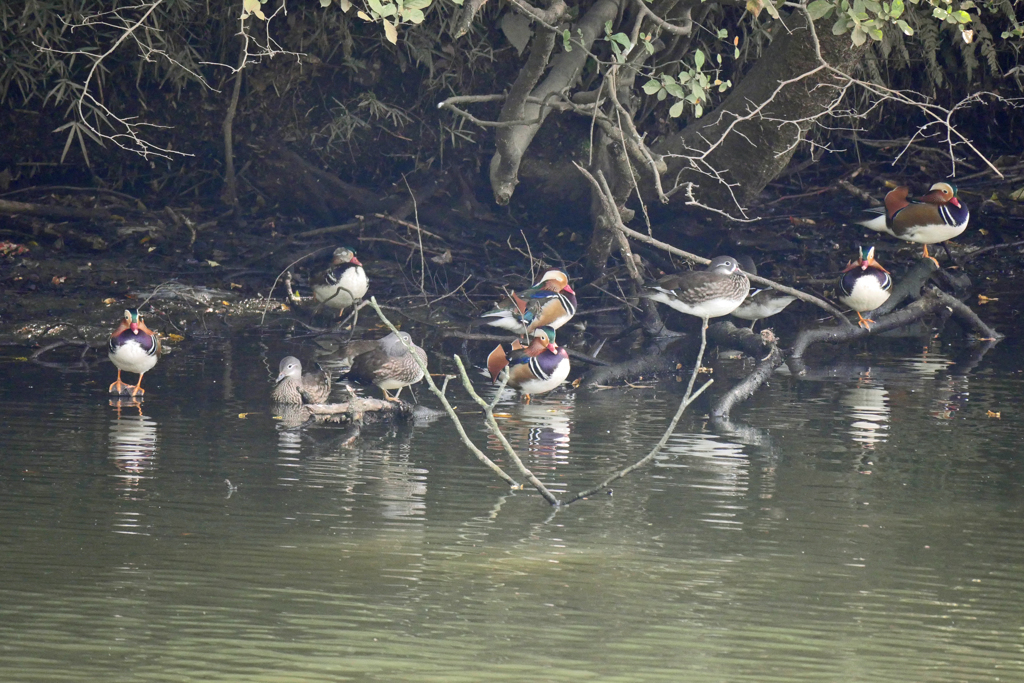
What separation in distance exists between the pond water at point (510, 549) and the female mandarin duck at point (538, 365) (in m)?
0.33

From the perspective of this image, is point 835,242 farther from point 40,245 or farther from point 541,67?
point 40,245

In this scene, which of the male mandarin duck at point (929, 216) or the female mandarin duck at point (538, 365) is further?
the male mandarin duck at point (929, 216)

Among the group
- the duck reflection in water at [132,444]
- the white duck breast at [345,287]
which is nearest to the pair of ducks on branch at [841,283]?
the white duck breast at [345,287]

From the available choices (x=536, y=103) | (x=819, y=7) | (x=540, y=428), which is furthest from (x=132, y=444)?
(x=536, y=103)

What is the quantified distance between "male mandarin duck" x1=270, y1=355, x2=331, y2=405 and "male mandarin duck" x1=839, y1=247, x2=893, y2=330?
12.3ft

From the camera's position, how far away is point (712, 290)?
847cm

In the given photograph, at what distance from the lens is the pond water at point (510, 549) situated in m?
3.09

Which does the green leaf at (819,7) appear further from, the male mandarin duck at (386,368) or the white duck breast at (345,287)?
the white duck breast at (345,287)

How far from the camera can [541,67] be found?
26.6ft

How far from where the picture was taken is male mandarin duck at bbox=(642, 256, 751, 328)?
8.47 meters

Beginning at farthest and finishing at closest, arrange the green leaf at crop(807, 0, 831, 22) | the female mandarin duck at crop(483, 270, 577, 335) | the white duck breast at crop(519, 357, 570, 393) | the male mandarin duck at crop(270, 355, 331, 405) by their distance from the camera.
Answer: the female mandarin duck at crop(483, 270, 577, 335)
the white duck breast at crop(519, 357, 570, 393)
the male mandarin duck at crop(270, 355, 331, 405)
the green leaf at crop(807, 0, 831, 22)

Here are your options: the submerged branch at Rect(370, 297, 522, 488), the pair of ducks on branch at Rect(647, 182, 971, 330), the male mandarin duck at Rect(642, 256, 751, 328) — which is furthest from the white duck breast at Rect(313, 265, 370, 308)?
the submerged branch at Rect(370, 297, 522, 488)

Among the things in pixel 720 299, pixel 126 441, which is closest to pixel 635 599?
pixel 126 441

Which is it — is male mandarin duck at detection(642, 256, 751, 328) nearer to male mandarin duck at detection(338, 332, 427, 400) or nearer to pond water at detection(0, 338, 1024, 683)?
pond water at detection(0, 338, 1024, 683)
